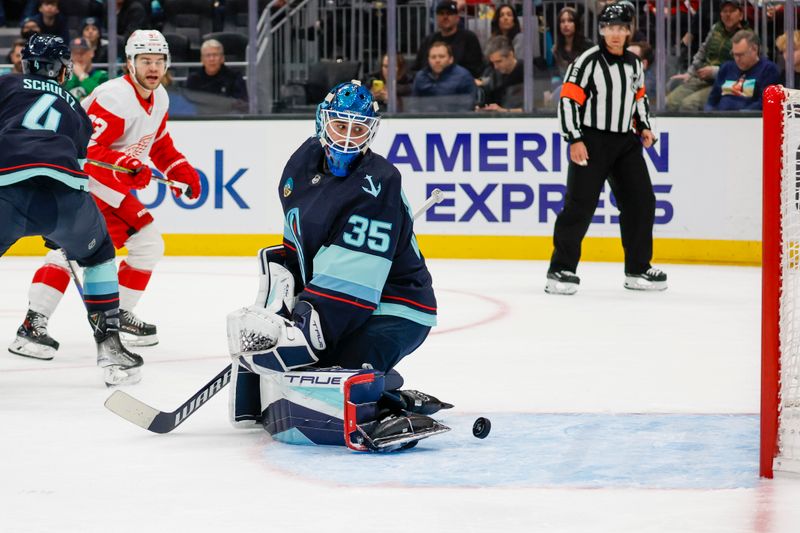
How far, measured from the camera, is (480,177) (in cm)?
798

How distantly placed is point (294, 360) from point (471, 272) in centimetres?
444

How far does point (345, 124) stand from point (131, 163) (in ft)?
5.90

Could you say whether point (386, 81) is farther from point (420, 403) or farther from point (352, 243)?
point (352, 243)

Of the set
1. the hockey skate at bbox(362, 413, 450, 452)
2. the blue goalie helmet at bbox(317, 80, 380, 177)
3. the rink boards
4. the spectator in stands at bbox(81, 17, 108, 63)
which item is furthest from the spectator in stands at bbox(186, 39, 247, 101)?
the hockey skate at bbox(362, 413, 450, 452)

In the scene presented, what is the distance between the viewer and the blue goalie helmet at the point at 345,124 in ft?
10.4

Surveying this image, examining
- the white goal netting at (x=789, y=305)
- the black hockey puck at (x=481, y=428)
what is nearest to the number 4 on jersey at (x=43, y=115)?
the black hockey puck at (x=481, y=428)

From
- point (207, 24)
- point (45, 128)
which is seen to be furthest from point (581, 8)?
point (45, 128)

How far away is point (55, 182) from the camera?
3967 mm

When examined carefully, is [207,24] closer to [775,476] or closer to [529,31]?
[529,31]

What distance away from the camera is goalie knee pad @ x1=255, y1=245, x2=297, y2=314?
10.5 feet

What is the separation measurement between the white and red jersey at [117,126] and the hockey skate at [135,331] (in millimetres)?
410

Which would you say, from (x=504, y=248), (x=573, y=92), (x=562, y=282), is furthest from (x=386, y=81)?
(x=562, y=282)

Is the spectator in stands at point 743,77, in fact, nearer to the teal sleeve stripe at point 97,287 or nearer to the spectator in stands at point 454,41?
the spectator in stands at point 454,41

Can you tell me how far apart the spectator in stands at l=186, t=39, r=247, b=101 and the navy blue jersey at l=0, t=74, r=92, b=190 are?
441 centimetres
